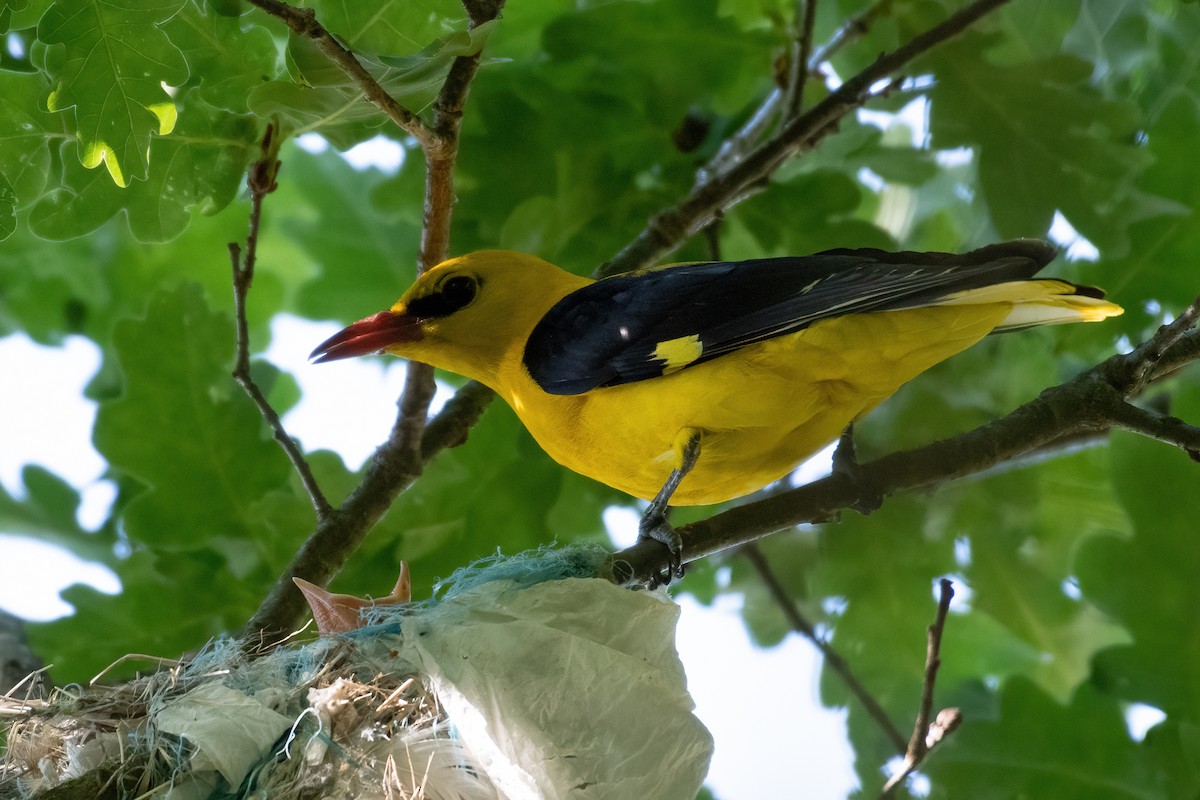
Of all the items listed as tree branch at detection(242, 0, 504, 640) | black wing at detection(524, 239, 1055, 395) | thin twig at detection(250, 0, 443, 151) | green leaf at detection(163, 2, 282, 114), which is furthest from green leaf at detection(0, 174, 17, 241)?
black wing at detection(524, 239, 1055, 395)

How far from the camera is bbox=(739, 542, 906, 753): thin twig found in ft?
10.8

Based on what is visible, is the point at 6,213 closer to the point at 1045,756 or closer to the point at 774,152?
the point at 774,152

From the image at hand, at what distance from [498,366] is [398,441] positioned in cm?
31

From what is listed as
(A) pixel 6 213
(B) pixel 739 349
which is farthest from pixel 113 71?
(B) pixel 739 349

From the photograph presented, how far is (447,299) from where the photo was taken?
2.93 metres

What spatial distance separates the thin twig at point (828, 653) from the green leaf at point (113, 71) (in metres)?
2.32

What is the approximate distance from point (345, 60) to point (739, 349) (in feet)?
3.24

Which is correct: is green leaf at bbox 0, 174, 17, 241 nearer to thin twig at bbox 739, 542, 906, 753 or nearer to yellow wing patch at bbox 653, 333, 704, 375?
yellow wing patch at bbox 653, 333, 704, 375

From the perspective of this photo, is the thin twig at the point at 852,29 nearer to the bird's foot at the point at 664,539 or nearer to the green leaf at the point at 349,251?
the green leaf at the point at 349,251

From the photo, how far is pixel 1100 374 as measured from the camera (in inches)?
97.5

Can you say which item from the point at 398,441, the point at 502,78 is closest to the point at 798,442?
the point at 398,441

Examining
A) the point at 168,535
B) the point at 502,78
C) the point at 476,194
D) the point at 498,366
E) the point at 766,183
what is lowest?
the point at 168,535

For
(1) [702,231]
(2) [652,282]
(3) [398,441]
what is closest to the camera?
(2) [652,282]

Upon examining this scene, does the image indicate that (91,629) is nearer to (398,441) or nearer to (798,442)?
(398,441)
